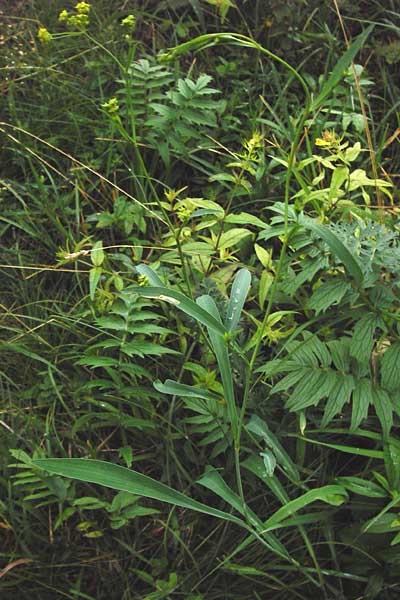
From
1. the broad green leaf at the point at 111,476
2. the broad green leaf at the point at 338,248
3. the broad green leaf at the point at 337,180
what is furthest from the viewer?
the broad green leaf at the point at 337,180

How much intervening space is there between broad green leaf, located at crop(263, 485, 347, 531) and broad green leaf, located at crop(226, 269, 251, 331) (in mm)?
324

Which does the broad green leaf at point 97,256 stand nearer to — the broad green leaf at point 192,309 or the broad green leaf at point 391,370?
the broad green leaf at point 192,309

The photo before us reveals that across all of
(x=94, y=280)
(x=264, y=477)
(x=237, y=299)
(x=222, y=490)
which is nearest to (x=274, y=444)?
(x=264, y=477)

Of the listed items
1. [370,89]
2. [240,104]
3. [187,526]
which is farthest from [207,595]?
[370,89]

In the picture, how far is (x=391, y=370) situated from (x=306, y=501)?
0.95ft

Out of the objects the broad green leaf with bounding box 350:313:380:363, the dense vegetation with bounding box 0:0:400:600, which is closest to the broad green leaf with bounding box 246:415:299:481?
the dense vegetation with bounding box 0:0:400:600

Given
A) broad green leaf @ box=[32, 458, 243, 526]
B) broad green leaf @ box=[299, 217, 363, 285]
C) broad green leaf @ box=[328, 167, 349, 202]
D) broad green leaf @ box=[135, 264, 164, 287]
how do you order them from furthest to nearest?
broad green leaf @ box=[328, 167, 349, 202] → broad green leaf @ box=[135, 264, 164, 287] → broad green leaf @ box=[299, 217, 363, 285] → broad green leaf @ box=[32, 458, 243, 526]

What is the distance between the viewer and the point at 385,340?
1595mm

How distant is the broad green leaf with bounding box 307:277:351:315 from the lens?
4.66 ft

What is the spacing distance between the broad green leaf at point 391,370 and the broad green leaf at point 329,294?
141 millimetres

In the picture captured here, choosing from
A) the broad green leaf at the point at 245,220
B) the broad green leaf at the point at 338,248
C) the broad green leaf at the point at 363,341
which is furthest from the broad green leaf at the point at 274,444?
the broad green leaf at the point at 245,220

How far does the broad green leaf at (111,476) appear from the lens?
116 centimetres

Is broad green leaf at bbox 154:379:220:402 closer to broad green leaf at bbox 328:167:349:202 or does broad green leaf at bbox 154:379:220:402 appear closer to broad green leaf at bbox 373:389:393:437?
broad green leaf at bbox 373:389:393:437

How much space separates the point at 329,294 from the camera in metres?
1.43
